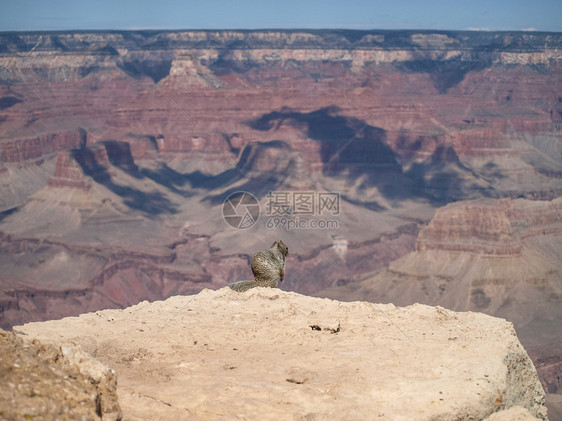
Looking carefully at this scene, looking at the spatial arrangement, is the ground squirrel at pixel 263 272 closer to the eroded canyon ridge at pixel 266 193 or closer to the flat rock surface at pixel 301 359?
the flat rock surface at pixel 301 359

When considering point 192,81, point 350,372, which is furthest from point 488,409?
point 192,81

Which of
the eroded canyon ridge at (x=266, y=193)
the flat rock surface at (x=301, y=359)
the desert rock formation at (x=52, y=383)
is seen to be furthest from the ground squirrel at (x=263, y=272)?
the eroded canyon ridge at (x=266, y=193)

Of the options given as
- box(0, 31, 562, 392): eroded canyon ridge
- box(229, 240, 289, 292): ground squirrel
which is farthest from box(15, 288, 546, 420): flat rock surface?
box(0, 31, 562, 392): eroded canyon ridge

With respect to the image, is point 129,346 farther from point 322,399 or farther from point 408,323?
point 408,323

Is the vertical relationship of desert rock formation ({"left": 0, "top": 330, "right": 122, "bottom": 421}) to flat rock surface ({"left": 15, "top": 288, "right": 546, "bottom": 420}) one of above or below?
above

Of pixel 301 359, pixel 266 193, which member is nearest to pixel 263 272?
pixel 301 359

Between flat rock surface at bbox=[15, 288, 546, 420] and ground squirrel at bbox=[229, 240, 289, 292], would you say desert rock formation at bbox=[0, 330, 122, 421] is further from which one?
ground squirrel at bbox=[229, 240, 289, 292]

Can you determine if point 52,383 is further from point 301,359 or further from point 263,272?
point 263,272
